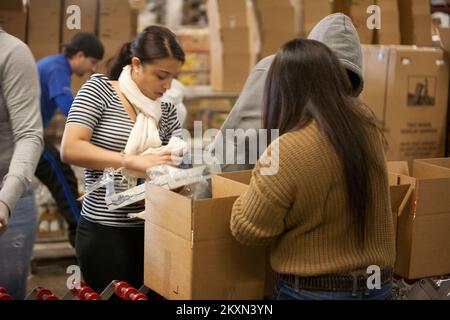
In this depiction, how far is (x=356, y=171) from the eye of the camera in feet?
4.77

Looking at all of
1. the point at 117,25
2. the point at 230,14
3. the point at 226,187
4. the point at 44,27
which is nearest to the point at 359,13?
the point at 226,187

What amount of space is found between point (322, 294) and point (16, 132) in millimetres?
1007

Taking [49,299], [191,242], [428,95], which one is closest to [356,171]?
[191,242]

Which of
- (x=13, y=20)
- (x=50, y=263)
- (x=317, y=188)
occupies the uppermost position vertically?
(x=13, y=20)

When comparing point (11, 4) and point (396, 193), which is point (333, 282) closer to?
point (396, 193)

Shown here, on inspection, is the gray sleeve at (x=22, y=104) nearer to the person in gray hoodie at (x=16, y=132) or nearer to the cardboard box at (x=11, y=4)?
the person in gray hoodie at (x=16, y=132)

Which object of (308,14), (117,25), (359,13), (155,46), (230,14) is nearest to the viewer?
(155,46)

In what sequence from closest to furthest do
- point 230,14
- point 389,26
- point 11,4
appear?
point 11,4, point 389,26, point 230,14

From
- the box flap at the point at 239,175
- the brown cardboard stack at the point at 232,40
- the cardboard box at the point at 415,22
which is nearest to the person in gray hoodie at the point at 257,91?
the box flap at the point at 239,175

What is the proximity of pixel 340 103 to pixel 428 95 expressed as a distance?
1882 millimetres

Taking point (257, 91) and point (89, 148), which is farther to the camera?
point (257, 91)

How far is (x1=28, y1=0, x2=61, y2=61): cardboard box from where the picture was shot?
3143 millimetres

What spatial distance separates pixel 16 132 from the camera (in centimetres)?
191
